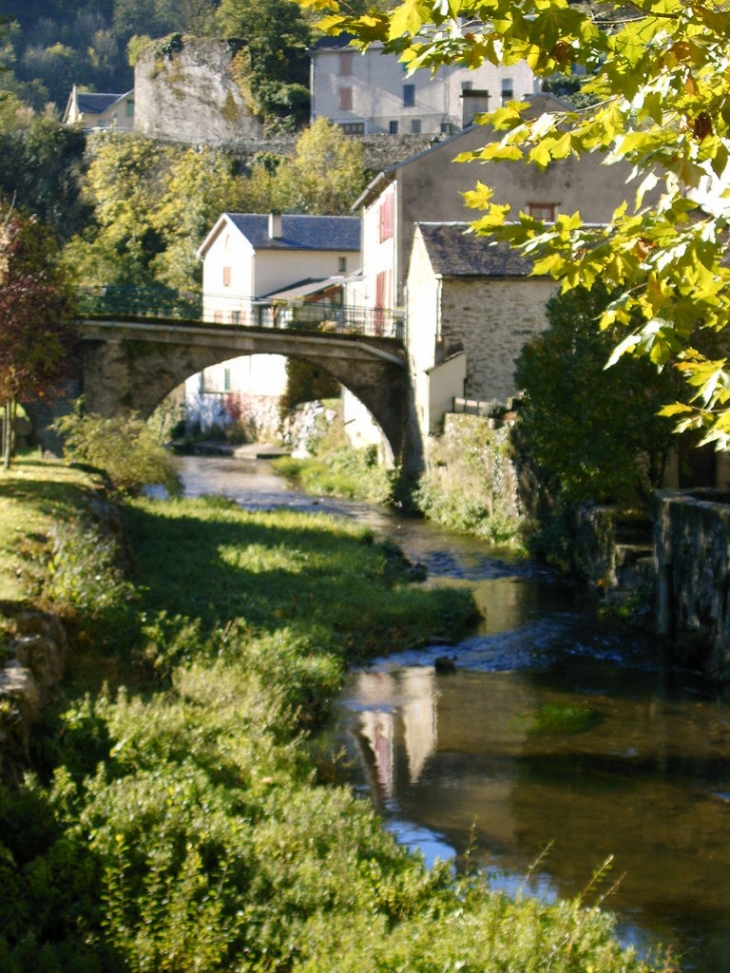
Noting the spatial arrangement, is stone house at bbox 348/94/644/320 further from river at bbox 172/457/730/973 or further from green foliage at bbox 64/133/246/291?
green foliage at bbox 64/133/246/291

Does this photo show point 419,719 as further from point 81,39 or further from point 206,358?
point 81,39

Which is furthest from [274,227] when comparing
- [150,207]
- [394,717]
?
[394,717]

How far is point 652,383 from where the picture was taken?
843 inches

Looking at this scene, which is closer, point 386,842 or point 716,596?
point 386,842

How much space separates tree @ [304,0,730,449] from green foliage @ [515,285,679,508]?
14.9 metres

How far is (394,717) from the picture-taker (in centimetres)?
1354

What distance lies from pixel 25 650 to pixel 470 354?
876 inches

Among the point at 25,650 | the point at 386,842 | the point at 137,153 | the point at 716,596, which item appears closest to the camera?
the point at 386,842

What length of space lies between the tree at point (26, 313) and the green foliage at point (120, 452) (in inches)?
137

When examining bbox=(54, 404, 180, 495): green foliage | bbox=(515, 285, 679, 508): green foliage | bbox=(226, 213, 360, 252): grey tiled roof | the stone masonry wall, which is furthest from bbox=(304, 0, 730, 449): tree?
bbox=(226, 213, 360, 252): grey tiled roof

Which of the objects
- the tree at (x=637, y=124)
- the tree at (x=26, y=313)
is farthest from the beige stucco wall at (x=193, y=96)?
the tree at (x=637, y=124)

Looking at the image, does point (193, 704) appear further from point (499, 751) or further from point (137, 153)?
point (137, 153)

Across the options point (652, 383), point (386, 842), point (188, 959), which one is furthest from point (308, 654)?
point (652, 383)

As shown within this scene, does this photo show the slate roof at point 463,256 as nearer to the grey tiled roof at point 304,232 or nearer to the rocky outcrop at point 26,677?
the grey tiled roof at point 304,232
